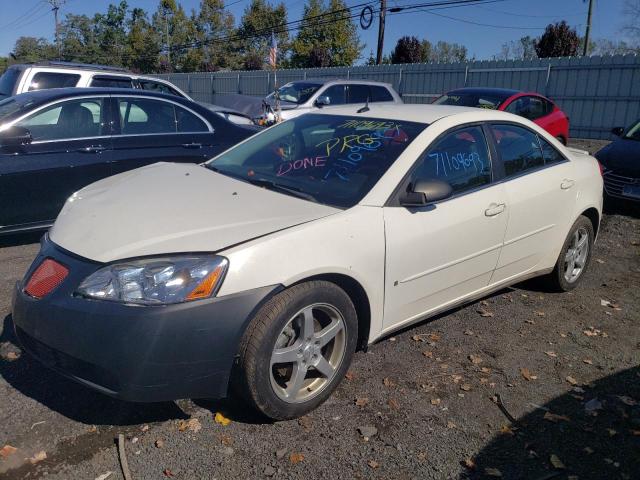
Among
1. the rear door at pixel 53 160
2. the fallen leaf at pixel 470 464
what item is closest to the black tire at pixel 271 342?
→ the fallen leaf at pixel 470 464

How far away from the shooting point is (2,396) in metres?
3.14

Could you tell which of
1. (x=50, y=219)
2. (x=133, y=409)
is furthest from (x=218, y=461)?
(x=50, y=219)

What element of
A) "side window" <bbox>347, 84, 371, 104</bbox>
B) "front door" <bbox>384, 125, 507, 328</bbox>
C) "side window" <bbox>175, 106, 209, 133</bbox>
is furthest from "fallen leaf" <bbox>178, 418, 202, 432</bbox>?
"side window" <bbox>347, 84, 371, 104</bbox>

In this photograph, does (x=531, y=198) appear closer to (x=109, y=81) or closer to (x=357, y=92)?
(x=109, y=81)

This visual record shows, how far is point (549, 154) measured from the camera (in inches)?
185

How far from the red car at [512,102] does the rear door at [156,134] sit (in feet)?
19.0

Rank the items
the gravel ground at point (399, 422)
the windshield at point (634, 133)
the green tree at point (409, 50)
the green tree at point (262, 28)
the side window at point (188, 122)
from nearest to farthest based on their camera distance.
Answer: the gravel ground at point (399, 422), the side window at point (188, 122), the windshield at point (634, 133), the green tree at point (409, 50), the green tree at point (262, 28)

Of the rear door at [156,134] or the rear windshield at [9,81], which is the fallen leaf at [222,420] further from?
the rear windshield at [9,81]

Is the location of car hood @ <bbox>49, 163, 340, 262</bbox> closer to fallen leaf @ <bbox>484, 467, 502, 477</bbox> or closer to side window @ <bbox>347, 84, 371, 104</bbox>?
fallen leaf @ <bbox>484, 467, 502, 477</bbox>

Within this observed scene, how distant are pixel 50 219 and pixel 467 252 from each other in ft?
13.1

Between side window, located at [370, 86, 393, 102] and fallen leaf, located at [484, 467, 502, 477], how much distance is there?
38.6 feet

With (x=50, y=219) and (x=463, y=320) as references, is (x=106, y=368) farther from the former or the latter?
(x=50, y=219)

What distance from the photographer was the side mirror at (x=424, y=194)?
333 cm

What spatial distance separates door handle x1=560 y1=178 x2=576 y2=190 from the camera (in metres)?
4.61
